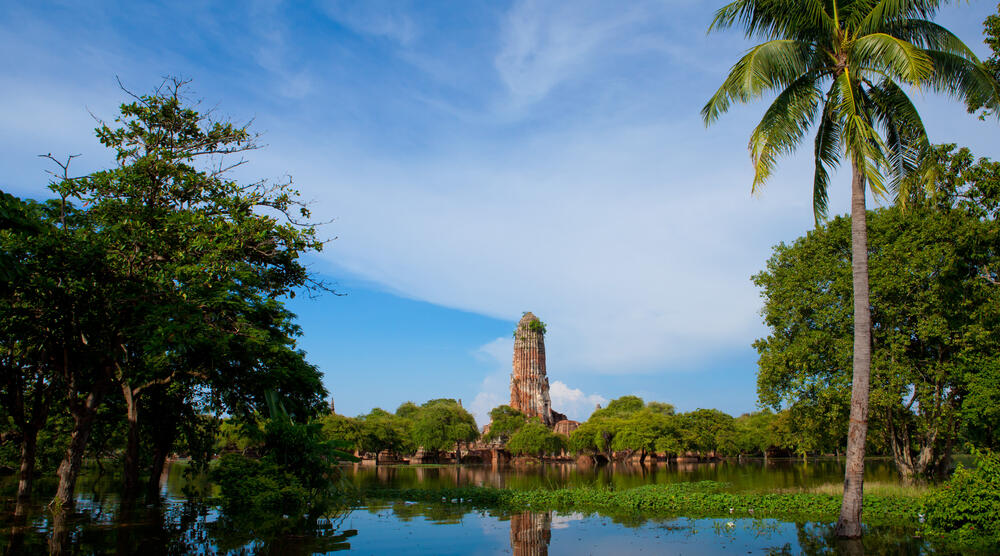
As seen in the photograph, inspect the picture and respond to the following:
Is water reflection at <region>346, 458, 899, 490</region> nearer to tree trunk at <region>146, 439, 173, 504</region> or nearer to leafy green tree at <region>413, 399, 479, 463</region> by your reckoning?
tree trunk at <region>146, 439, 173, 504</region>

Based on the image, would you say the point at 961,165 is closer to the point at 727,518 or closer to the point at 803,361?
the point at 803,361

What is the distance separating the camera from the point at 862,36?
1217 centimetres

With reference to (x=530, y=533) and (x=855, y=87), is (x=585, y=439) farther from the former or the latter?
(x=855, y=87)

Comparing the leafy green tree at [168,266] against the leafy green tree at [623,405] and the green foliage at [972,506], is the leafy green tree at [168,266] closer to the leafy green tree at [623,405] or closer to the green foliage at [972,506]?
the green foliage at [972,506]

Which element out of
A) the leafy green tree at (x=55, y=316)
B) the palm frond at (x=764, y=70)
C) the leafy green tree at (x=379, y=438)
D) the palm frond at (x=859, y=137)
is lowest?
the leafy green tree at (x=379, y=438)

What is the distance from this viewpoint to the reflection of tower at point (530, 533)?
11348mm

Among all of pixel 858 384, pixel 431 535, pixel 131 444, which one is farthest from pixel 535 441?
pixel 858 384

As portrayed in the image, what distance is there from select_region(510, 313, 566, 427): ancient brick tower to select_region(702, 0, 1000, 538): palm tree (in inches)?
4010

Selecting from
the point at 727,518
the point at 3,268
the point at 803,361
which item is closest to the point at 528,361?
the point at 803,361

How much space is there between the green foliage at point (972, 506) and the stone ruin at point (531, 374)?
334 feet

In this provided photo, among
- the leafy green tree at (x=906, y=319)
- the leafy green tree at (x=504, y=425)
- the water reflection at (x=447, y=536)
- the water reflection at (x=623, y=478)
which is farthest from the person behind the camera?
→ the leafy green tree at (x=504, y=425)

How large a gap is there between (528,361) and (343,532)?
10463cm

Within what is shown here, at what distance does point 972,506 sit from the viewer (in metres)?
10.8

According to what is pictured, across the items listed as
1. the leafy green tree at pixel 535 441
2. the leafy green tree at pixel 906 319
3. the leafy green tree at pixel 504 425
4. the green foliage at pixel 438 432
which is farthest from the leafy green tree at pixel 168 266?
the leafy green tree at pixel 504 425
